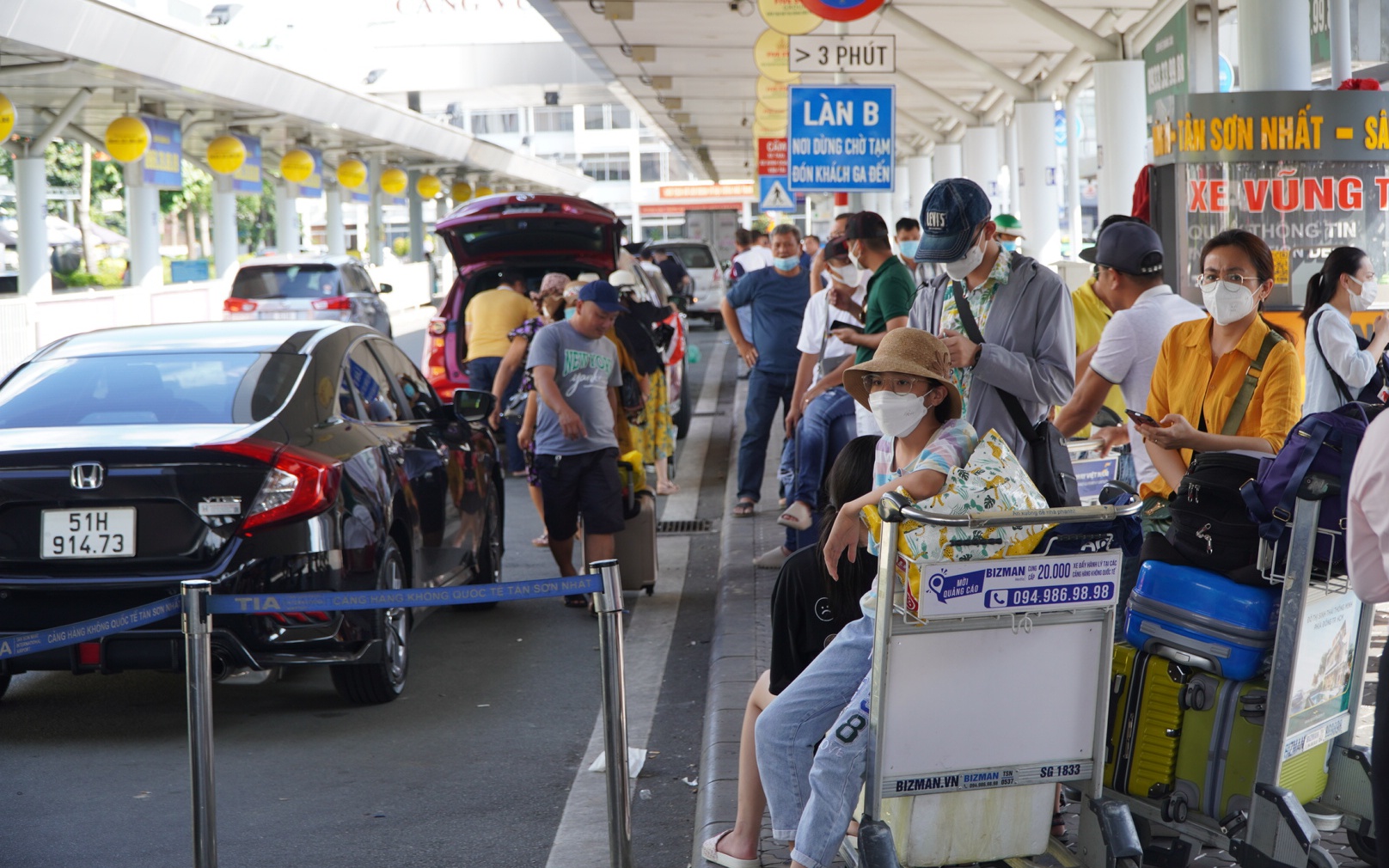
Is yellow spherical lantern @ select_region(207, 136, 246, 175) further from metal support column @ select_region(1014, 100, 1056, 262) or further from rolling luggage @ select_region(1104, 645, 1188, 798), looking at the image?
rolling luggage @ select_region(1104, 645, 1188, 798)

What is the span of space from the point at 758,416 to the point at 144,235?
22998 mm

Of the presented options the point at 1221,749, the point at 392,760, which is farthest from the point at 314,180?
the point at 1221,749

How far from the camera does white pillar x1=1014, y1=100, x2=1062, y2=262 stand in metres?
21.3

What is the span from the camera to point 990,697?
368cm

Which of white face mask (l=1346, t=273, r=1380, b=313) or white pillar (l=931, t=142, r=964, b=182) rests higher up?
white pillar (l=931, t=142, r=964, b=182)

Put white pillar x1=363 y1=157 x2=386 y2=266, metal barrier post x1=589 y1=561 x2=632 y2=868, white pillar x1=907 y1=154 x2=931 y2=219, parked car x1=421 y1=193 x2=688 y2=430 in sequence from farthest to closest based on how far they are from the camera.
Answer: white pillar x1=363 y1=157 x2=386 y2=266, white pillar x1=907 y1=154 x2=931 y2=219, parked car x1=421 y1=193 x2=688 y2=430, metal barrier post x1=589 y1=561 x2=632 y2=868

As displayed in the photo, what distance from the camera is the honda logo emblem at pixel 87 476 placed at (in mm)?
5555

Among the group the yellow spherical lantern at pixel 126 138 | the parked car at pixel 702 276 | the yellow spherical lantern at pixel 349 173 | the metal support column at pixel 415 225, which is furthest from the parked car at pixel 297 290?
the metal support column at pixel 415 225

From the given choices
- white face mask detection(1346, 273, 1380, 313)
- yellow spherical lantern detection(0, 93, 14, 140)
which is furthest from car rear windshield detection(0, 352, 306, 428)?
yellow spherical lantern detection(0, 93, 14, 140)

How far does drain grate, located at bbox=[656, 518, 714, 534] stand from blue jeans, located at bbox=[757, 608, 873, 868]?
650 cm

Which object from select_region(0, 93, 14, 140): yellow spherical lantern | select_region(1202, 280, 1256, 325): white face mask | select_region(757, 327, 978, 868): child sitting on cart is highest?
select_region(0, 93, 14, 140): yellow spherical lantern

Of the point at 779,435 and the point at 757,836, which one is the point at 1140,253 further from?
the point at 779,435

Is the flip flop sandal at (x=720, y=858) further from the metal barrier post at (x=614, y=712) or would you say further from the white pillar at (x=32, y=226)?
the white pillar at (x=32, y=226)

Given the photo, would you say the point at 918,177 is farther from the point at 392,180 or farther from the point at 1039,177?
the point at 1039,177
